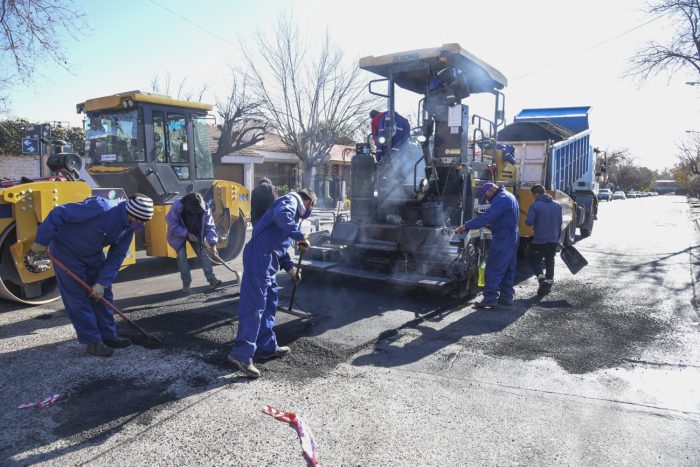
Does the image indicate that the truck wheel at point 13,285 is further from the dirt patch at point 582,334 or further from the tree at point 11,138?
the tree at point 11,138

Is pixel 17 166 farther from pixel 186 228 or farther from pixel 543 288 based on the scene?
pixel 543 288

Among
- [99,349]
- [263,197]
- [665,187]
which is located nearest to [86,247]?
[99,349]

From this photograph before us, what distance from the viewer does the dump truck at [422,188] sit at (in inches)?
251

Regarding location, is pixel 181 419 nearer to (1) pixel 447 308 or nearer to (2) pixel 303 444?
(2) pixel 303 444

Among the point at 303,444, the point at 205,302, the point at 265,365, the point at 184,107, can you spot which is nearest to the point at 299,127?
the point at 184,107

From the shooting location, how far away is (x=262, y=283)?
4055mm

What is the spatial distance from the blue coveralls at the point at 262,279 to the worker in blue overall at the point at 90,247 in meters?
1.10

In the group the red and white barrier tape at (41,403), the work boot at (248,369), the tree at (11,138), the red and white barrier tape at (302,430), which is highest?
the tree at (11,138)

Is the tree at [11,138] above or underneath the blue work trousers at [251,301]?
above

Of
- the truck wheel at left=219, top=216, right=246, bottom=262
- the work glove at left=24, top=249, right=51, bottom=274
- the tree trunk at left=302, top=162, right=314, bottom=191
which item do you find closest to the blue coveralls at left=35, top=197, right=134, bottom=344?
the work glove at left=24, top=249, right=51, bottom=274

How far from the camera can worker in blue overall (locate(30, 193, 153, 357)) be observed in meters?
4.19

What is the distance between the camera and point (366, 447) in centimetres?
298

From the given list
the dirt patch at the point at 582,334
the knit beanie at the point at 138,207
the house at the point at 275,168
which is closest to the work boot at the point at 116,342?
the knit beanie at the point at 138,207

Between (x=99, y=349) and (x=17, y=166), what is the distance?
53.9 ft
